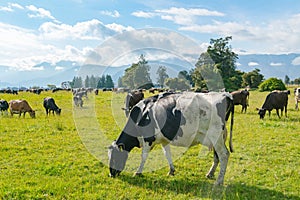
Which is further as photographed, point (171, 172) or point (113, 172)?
point (171, 172)

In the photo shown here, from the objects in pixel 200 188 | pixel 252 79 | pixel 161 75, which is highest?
pixel 252 79

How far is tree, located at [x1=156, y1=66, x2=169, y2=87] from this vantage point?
31.7 feet

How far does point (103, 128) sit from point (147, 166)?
6514 mm

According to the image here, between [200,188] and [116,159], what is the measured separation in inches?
86.4

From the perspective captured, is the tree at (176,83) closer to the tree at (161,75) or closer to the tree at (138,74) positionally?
the tree at (161,75)

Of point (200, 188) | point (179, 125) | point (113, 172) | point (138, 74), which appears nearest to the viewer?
point (200, 188)

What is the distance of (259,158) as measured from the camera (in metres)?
8.67

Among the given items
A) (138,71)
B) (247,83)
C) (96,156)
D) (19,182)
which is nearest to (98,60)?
(138,71)

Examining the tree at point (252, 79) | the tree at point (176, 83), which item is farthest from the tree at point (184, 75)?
the tree at point (252, 79)

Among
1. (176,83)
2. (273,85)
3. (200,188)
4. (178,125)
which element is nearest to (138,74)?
(176,83)

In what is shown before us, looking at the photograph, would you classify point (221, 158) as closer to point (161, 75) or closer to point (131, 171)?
point (131, 171)

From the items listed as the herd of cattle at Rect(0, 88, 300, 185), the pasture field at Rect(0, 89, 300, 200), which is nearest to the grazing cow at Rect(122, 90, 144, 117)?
the pasture field at Rect(0, 89, 300, 200)

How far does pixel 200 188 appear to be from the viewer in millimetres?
6285

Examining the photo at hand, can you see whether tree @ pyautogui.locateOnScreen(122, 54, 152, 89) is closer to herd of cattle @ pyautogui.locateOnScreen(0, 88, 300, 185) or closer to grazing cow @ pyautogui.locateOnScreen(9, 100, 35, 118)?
herd of cattle @ pyautogui.locateOnScreen(0, 88, 300, 185)
